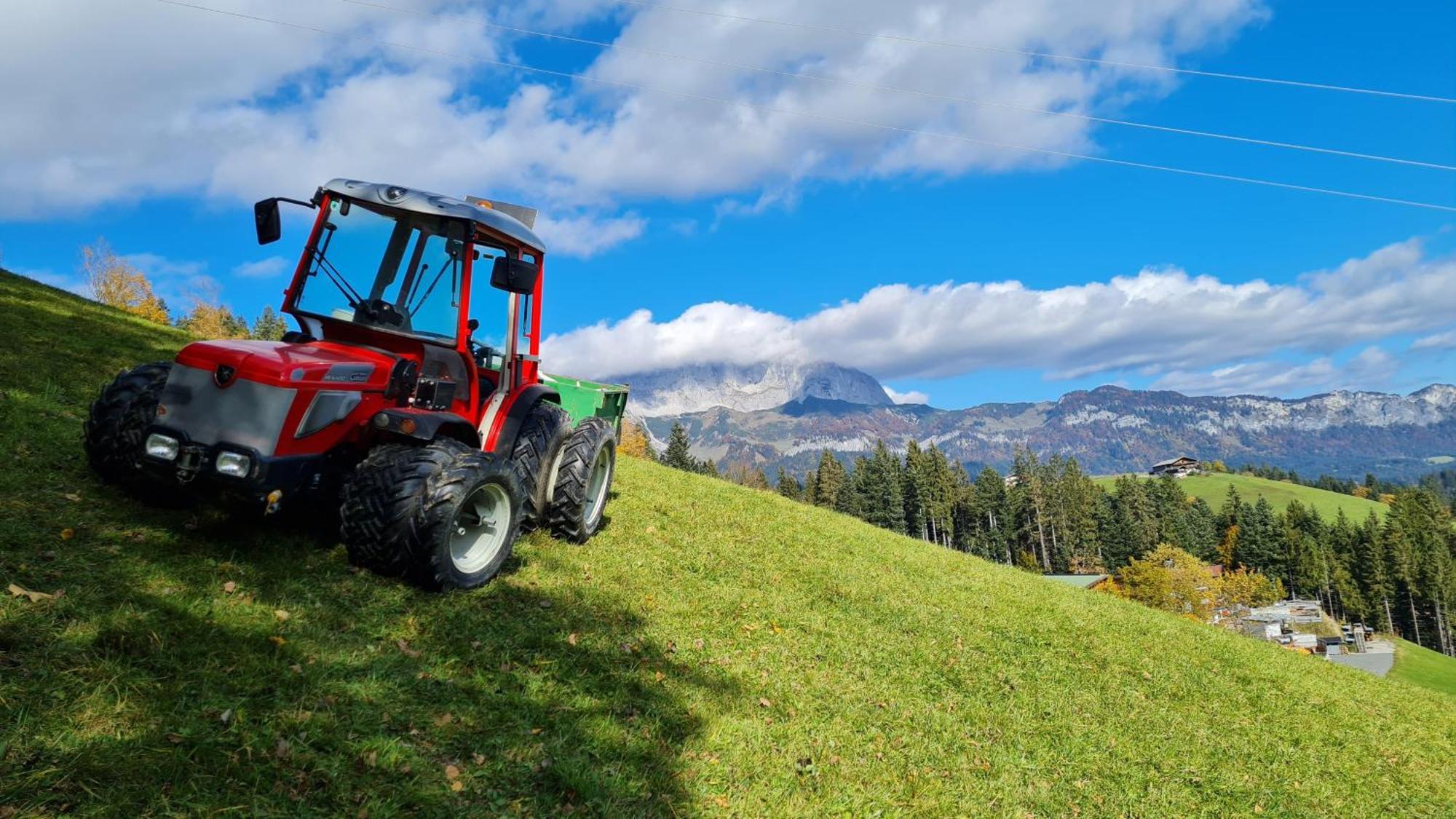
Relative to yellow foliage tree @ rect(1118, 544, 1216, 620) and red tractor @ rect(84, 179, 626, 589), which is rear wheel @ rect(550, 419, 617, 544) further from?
yellow foliage tree @ rect(1118, 544, 1216, 620)

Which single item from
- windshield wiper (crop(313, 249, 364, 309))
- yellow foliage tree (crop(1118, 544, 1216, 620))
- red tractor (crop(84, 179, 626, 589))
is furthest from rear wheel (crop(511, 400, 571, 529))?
yellow foliage tree (crop(1118, 544, 1216, 620))

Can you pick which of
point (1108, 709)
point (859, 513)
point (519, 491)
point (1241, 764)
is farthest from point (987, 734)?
point (859, 513)

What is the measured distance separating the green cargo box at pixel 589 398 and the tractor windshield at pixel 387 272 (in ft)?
12.9

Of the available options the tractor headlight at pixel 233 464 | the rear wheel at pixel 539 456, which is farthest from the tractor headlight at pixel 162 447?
the rear wheel at pixel 539 456

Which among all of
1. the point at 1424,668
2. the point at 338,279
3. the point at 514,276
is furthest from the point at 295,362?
the point at 1424,668

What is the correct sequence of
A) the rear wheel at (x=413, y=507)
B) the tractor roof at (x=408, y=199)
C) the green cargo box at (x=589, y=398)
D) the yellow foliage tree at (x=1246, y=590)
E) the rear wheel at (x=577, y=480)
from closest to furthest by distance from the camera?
the rear wheel at (x=413, y=507), the tractor roof at (x=408, y=199), the rear wheel at (x=577, y=480), the green cargo box at (x=589, y=398), the yellow foliage tree at (x=1246, y=590)

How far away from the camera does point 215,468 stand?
4.55 m

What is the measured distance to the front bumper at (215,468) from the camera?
4.54m

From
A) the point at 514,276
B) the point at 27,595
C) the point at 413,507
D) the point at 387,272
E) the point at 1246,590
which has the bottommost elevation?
the point at 1246,590

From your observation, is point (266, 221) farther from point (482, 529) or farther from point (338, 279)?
point (482, 529)

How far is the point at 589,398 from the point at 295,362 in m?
7.19

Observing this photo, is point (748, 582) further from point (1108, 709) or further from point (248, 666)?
point (248, 666)

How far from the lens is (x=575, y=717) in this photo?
4.46 meters

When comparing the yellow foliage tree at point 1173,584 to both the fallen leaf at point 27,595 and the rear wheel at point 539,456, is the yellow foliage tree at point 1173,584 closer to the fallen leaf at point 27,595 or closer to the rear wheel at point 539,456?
the rear wheel at point 539,456
